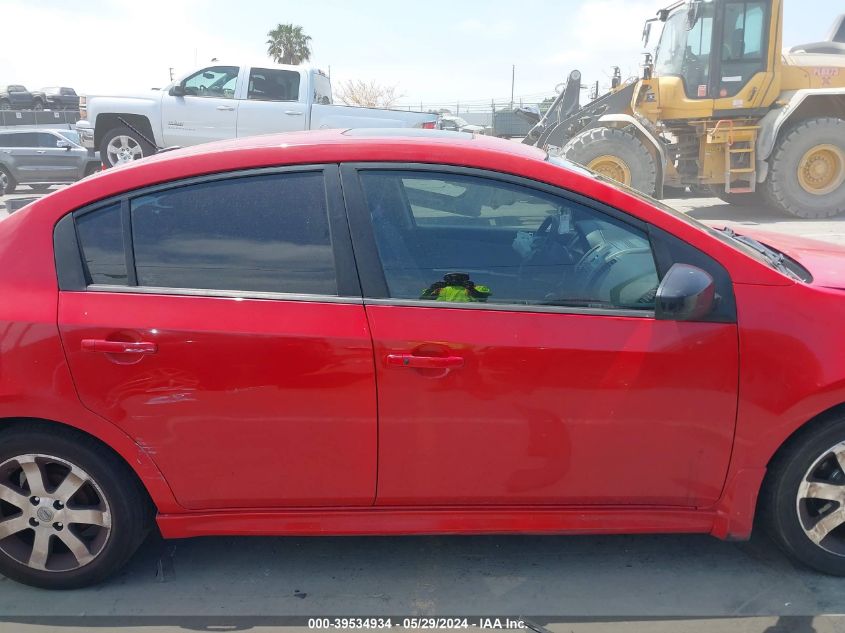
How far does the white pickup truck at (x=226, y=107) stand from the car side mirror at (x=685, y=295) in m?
9.61

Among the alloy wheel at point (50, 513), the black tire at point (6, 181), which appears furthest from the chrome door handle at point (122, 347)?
the black tire at point (6, 181)

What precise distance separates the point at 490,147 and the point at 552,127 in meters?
9.58

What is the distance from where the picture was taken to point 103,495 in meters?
2.70

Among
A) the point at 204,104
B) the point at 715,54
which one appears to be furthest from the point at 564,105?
the point at 204,104

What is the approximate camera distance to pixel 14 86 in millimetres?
40000

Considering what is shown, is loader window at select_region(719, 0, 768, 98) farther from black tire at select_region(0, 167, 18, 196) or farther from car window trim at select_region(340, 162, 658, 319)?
black tire at select_region(0, 167, 18, 196)

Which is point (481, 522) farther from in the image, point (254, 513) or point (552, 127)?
point (552, 127)

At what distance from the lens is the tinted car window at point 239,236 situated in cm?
263

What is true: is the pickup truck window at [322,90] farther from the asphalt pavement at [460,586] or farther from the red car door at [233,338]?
the asphalt pavement at [460,586]

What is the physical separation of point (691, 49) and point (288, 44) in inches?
1484

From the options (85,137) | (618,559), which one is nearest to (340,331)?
(618,559)

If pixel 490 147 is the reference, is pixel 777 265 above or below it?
below

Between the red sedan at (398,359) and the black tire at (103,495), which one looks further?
the black tire at (103,495)

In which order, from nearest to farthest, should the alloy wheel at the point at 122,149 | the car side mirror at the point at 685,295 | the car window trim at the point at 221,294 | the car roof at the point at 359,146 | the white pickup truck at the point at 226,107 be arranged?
the car side mirror at the point at 685,295 < the car window trim at the point at 221,294 < the car roof at the point at 359,146 < the white pickup truck at the point at 226,107 < the alloy wheel at the point at 122,149
